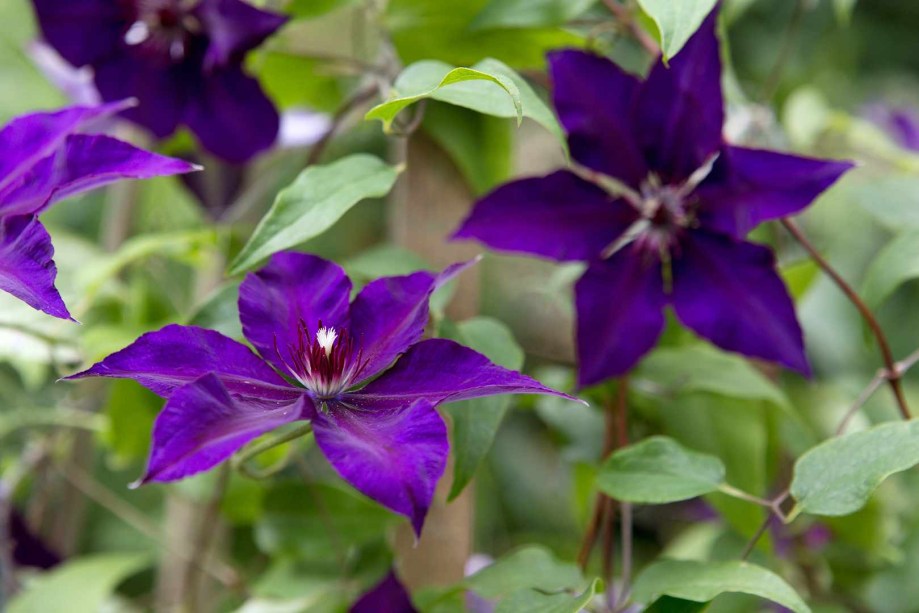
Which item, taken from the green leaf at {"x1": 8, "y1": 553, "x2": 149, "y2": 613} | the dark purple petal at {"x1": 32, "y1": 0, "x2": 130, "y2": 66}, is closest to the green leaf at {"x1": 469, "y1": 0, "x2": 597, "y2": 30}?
the dark purple petal at {"x1": 32, "y1": 0, "x2": 130, "y2": 66}

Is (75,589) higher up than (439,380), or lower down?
lower down

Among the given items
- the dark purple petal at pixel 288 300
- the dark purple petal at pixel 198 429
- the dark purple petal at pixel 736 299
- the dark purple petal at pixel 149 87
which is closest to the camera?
the dark purple petal at pixel 198 429

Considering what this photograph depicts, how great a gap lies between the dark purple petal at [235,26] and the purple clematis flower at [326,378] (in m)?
0.20

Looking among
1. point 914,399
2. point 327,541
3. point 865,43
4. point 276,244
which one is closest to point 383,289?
point 276,244

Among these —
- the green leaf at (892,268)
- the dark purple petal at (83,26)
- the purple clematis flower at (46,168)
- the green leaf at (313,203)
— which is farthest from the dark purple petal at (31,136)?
the green leaf at (892,268)

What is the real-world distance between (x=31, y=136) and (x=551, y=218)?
28 cm

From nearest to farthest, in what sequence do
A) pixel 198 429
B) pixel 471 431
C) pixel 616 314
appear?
pixel 198 429, pixel 471 431, pixel 616 314

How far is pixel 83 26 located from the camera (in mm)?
625

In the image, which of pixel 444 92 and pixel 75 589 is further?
pixel 75 589

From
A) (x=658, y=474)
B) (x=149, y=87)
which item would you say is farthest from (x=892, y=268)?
(x=149, y=87)

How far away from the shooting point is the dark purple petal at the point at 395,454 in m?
0.33

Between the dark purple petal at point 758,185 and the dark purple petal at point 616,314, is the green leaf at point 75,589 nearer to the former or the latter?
the dark purple petal at point 616,314

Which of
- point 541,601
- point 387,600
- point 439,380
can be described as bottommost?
point 387,600

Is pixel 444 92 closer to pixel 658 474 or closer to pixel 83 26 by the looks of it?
pixel 658 474
